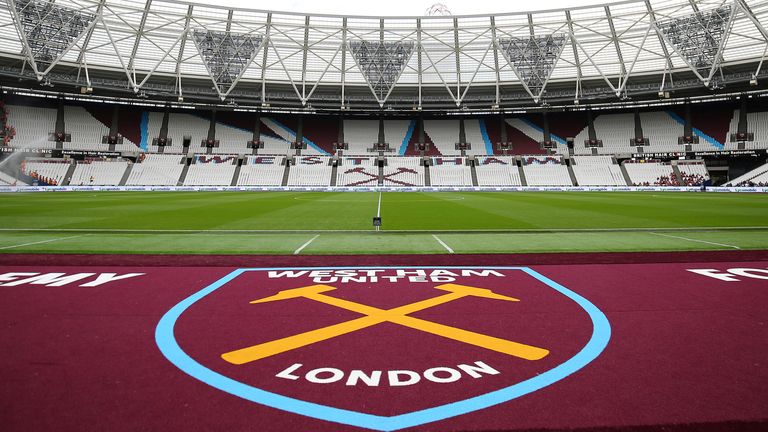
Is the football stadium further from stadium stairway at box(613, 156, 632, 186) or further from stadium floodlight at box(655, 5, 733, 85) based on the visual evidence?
stadium stairway at box(613, 156, 632, 186)

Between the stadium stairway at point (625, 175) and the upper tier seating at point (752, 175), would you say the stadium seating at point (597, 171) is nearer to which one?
the stadium stairway at point (625, 175)

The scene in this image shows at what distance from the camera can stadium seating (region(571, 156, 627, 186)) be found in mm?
55719

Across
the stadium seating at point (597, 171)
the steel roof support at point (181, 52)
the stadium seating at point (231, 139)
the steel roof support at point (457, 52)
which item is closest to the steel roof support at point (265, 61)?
the steel roof support at point (181, 52)

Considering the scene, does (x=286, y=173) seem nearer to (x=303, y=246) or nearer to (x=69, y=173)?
(x=69, y=173)

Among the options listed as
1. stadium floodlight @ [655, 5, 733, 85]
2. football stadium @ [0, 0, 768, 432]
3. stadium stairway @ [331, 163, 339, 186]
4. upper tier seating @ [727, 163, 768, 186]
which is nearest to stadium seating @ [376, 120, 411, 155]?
stadium stairway @ [331, 163, 339, 186]

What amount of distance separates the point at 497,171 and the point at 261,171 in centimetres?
3599

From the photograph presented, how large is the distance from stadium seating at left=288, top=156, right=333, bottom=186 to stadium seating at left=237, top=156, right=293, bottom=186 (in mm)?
1935

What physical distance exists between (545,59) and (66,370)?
189 feet

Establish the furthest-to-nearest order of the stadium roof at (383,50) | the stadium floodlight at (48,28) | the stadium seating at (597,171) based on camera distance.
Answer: the stadium seating at (597,171), the stadium roof at (383,50), the stadium floodlight at (48,28)

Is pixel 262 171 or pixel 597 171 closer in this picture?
pixel 597 171

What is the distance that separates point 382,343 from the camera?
3668mm

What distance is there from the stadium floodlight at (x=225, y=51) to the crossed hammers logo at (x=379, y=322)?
2014 inches

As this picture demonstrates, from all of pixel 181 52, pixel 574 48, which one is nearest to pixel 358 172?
pixel 181 52

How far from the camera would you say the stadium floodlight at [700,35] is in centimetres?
4181
